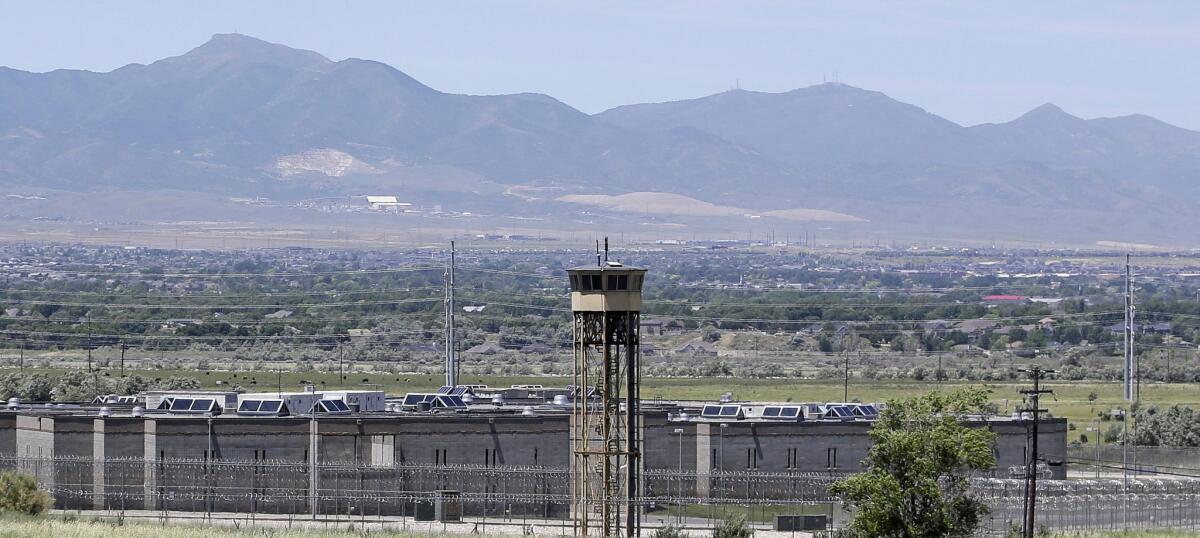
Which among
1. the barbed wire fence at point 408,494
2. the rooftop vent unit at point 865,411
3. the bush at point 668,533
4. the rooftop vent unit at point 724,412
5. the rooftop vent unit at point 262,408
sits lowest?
the barbed wire fence at point 408,494

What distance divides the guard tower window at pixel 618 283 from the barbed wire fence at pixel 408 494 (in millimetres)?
15489

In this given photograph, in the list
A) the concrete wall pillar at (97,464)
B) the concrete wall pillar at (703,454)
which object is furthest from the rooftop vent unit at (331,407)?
the concrete wall pillar at (703,454)

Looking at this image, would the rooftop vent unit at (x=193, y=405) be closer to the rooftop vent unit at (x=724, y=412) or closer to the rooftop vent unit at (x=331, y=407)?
the rooftop vent unit at (x=331, y=407)

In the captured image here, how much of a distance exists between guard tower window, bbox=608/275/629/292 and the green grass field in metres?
60.9

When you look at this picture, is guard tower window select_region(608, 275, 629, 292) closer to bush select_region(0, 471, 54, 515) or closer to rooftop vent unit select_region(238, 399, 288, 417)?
bush select_region(0, 471, 54, 515)

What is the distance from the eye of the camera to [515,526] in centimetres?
6625

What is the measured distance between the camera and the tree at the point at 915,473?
4938 centimetres

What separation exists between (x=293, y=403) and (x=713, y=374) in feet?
257

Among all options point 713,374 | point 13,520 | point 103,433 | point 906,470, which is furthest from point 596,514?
point 713,374

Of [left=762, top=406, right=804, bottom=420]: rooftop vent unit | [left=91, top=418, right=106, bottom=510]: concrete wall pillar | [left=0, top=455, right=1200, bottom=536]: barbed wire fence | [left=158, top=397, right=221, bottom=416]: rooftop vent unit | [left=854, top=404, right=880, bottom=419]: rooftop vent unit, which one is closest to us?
[left=0, top=455, right=1200, bottom=536]: barbed wire fence

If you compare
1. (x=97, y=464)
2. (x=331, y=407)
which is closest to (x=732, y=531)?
(x=97, y=464)

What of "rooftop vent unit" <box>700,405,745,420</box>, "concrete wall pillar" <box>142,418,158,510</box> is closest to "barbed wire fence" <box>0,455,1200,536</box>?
"concrete wall pillar" <box>142,418,158,510</box>

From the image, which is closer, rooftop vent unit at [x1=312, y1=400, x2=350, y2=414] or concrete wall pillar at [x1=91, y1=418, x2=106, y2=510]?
concrete wall pillar at [x1=91, y1=418, x2=106, y2=510]

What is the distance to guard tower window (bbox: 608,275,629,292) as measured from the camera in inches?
2105
